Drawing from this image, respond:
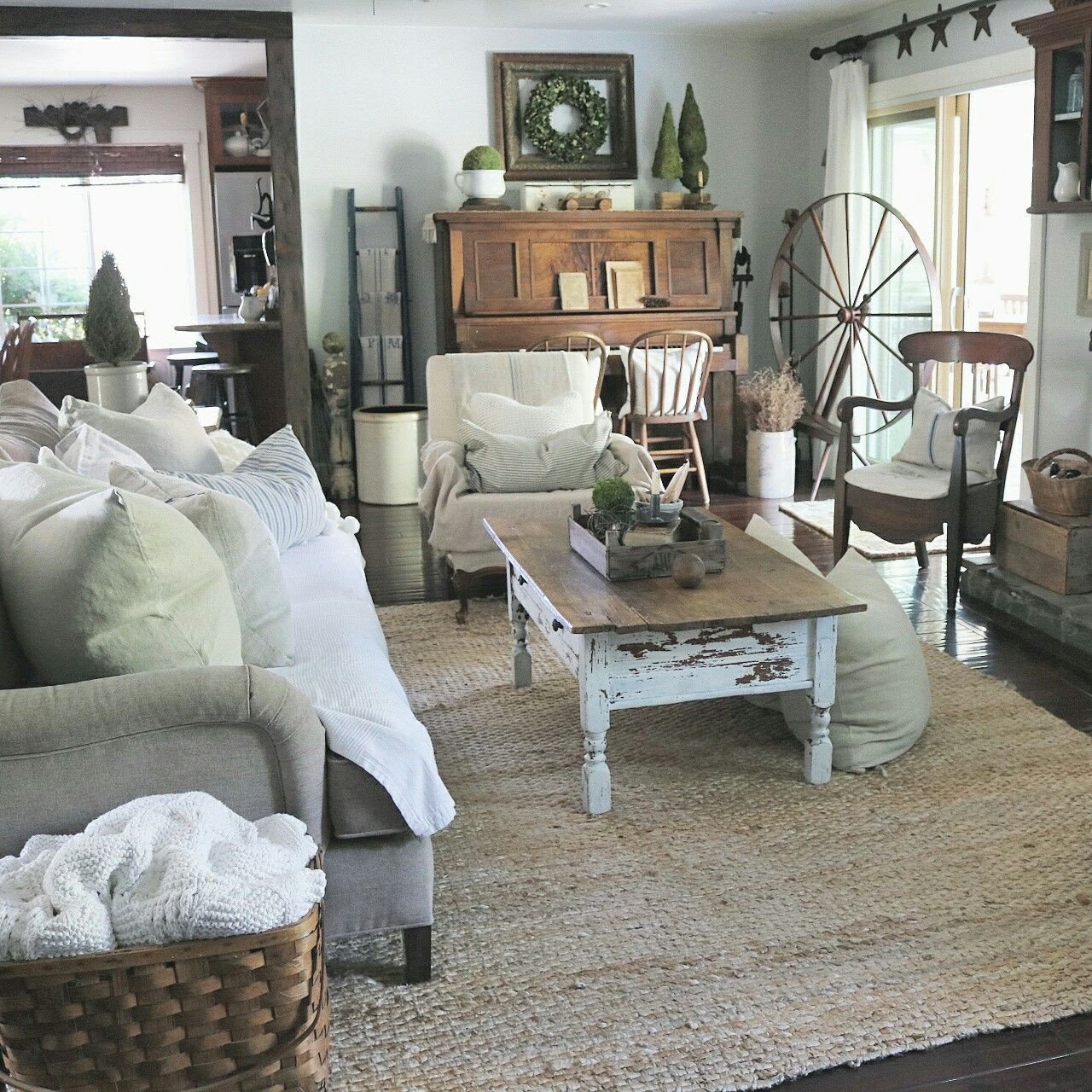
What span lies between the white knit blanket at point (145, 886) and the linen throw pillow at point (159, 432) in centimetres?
167

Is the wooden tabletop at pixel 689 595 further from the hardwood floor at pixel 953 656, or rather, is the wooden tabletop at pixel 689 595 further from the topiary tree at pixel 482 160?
the topiary tree at pixel 482 160

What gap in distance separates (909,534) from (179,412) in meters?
2.57

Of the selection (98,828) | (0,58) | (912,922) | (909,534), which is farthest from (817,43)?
(98,828)

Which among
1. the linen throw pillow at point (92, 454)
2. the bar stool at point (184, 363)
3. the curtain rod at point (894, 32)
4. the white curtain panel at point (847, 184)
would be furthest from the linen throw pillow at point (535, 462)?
the bar stool at point (184, 363)

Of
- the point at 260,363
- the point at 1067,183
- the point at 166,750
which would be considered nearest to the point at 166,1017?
the point at 166,750

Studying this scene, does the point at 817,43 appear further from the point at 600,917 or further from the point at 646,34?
the point at 600,917

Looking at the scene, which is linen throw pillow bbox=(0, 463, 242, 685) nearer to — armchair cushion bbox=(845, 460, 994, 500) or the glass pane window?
armchair cushion bbox=(845, 460, 994, 500)

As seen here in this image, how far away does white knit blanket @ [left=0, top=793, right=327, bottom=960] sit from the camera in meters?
1.59

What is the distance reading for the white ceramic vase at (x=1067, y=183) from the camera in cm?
474

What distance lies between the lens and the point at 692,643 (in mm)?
2809

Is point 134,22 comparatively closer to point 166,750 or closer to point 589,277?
point 589,277

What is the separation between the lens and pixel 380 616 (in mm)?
4523

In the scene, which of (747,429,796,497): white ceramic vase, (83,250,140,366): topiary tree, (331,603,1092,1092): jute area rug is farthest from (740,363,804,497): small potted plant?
(83,250,140,366): topiary tree

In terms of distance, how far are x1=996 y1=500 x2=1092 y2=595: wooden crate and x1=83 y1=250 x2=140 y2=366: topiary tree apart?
9.62 ft
